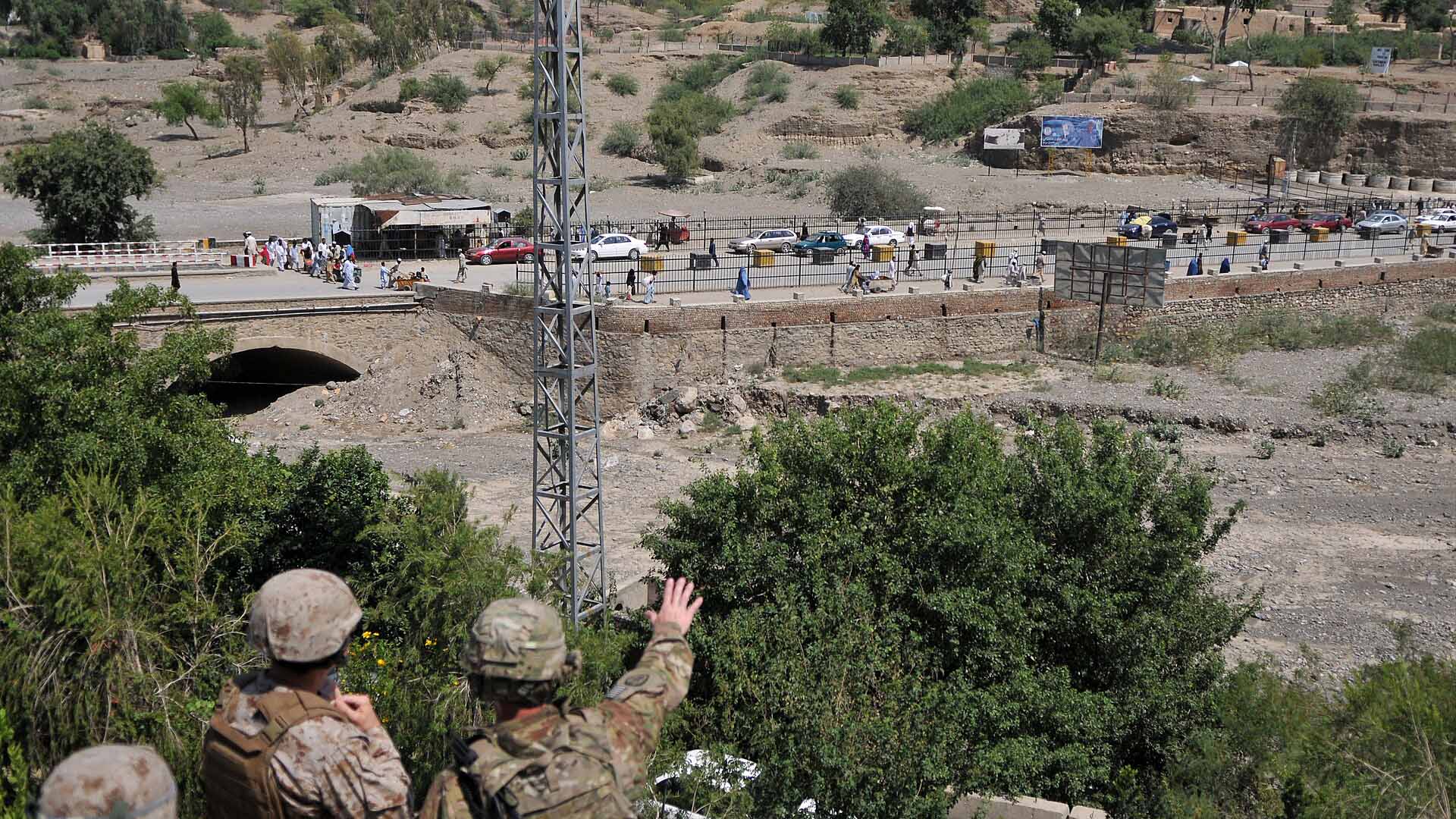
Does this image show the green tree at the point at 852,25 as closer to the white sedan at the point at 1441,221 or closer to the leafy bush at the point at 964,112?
the leafy bush at the point at 964,112

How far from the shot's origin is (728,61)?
71.1 metres

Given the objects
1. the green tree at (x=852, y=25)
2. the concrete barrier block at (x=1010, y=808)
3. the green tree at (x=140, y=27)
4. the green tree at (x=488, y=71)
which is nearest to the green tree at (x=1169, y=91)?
the green tree at (x=852, y=25)

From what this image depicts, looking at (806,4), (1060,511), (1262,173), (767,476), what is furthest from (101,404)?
(806,4)

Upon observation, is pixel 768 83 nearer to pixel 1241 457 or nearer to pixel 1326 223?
pixel 1326 223

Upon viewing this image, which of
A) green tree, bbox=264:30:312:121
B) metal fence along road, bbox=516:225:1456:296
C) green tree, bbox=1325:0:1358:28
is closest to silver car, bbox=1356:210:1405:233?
metal fence along road, bbox=516:225:1456:296

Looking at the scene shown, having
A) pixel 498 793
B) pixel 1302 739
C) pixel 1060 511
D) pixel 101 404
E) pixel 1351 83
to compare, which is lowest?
pixel 1302 739

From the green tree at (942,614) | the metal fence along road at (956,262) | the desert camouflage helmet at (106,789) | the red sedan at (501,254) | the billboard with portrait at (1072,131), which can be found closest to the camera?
the desert camouflage helmet at (106,789)

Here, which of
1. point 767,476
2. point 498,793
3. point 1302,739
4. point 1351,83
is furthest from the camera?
point 1351,83

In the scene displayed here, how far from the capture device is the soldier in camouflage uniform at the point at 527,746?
3.08 m

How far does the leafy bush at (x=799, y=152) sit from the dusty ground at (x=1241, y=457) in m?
28.8

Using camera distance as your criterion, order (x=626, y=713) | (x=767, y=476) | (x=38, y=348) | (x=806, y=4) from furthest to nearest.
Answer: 1. (x=806, y=4)
2. (x=767, y=476)
3. (x=38, y=348)
4. (x=626, y=713)

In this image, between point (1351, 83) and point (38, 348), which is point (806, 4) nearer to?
point (1351, 83)

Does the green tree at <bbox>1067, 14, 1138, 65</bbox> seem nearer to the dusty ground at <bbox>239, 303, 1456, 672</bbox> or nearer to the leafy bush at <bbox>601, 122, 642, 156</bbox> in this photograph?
the leafy bush at <bbox>601, 122, 642, 156</bbox>

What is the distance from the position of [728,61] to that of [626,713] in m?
70.8
